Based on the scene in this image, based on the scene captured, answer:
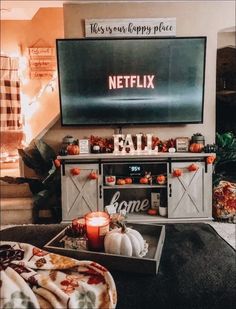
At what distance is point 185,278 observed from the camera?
130 cm

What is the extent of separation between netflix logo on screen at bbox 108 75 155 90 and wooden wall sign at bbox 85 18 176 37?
51 centimetres

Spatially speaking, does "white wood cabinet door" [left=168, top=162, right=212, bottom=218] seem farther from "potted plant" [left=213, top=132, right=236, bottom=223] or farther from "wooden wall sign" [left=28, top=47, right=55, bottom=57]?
"wooden wall sign" [left=28, top=47, right=55, bottom=57]

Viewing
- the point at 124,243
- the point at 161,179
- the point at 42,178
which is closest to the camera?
the point at 124,243

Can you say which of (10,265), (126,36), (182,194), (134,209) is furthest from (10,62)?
(10,265)

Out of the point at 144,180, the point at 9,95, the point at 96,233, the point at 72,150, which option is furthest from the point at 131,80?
the point at 96,233

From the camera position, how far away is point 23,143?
16.4 feet

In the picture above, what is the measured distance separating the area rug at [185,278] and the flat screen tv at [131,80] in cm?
223

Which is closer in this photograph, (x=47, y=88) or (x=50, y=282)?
(x=50, y=282)

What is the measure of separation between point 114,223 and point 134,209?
2148mm

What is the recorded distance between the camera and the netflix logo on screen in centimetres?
373

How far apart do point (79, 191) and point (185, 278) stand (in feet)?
7.85

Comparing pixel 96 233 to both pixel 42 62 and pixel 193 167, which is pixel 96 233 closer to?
pixel 193 167

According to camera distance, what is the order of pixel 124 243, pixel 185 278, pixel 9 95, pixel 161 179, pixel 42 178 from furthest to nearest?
1. pixel 9 95
2. pixel 42 178
3. pixel 161 179
4. pixel 124 243
5. pixel 185 278

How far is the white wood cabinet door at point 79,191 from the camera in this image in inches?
141
